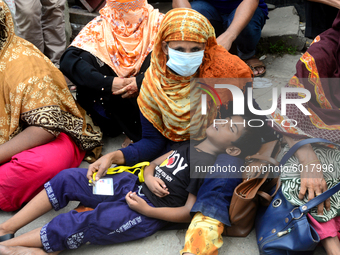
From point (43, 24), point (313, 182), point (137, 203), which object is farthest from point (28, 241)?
point (43, 24)

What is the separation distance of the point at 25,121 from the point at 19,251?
34.3 inches

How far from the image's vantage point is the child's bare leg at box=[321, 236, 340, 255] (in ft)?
5.04

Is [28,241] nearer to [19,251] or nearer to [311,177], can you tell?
[19,251]

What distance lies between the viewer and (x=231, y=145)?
6.43 ft

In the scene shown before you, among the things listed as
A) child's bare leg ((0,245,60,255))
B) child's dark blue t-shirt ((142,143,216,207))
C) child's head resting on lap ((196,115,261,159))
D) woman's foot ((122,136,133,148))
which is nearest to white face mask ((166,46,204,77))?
child's head resting on lap ((196,115,261,159))

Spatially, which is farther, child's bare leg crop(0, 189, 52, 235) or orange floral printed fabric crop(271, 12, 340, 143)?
child's bare leg crop(0, 189, 52, 235)

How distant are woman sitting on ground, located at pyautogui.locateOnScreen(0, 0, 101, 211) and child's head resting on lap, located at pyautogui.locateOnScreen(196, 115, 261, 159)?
1053 millimetres

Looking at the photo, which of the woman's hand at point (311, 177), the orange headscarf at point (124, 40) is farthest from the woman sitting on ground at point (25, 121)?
the woman's hand at point (311, 177)

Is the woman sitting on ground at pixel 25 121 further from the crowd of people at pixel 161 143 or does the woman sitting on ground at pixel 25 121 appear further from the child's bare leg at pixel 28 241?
the child's bare leg at pixel 28 241

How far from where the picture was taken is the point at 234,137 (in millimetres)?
1922

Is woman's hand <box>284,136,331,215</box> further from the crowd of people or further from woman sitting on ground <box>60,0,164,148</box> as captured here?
woman sitting on ground <box>60,0,164,148</box>

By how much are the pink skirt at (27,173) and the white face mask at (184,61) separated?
100 centimetres

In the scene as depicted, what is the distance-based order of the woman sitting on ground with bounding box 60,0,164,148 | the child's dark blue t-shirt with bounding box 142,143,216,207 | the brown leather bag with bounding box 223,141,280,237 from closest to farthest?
the brown leather bag with bounding box 223,141,280,237 → the child's dark blue t-shirt with bounding box 142,143,216,207 → the woman sitting on ground with bounding box 60,0,164,148

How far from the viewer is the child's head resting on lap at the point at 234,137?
1.93 metres
